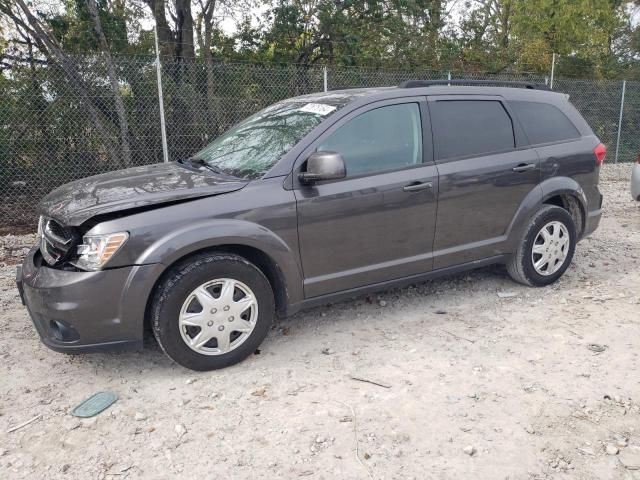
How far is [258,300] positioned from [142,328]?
719mm

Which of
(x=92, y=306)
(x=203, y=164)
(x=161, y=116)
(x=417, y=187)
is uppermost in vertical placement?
(x=161, y=116)

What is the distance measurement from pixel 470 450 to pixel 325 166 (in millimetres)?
1813

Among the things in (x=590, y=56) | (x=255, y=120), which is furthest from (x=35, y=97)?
(x=590, y=56)

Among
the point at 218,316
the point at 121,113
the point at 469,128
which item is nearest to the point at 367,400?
the point at 218,316

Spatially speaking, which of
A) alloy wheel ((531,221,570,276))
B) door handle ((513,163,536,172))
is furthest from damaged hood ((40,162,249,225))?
alloy wheel ((531,221,570,276))

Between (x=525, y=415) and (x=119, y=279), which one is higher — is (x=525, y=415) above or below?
below

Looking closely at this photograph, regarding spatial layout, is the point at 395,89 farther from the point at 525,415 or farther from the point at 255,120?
the point at 525,415

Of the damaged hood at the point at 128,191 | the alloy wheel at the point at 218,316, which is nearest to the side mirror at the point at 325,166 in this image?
the damaged hood at the point at 128,191

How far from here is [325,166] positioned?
3.36 meters

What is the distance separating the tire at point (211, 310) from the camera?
Result: 316cm

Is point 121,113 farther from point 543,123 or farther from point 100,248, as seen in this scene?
point 543,123

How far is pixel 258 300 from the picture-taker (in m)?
3.41

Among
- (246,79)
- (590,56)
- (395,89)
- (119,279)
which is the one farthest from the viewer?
(590,56)

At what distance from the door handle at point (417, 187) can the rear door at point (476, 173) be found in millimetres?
119
